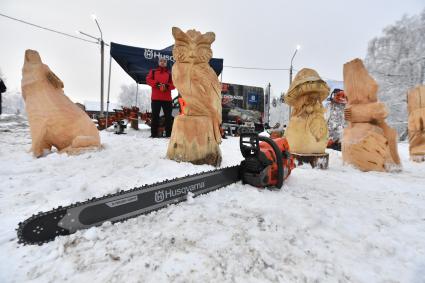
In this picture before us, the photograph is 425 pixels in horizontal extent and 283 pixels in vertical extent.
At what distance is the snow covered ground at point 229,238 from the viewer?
954 mm

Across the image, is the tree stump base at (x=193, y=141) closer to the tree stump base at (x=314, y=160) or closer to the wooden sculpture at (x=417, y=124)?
the tree stump base at (x=314, y=160)

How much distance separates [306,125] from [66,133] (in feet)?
11.7

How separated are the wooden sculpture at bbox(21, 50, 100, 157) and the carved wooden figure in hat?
3.14 m

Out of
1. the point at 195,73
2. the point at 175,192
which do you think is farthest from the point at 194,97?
the point at 175,192

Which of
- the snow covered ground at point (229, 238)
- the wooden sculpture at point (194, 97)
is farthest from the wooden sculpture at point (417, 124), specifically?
the wooden sculpture at point (194, 97)

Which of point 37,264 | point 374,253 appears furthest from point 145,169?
point 374,253

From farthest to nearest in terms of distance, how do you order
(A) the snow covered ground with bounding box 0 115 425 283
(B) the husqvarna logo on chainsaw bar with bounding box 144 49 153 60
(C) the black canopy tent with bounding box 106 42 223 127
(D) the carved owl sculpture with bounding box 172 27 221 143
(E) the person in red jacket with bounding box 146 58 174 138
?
(B) the husqvarna logo on chainsaw bar with bounding box 144 49 153 60 < (C) the black canopy tent with bounding box 106 42 223 127 < (E) the person in red jacket with bounding box 146 58 174 138 < (D) the carved owl sculpture with bounding box 172 27 221 143 < (A) the snow covered ground with bounding box 0 115 425 283

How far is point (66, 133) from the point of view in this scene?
3.16 meters

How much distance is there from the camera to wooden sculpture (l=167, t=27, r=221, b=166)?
2.91 metres

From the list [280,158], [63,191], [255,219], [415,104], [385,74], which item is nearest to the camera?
[255,219]

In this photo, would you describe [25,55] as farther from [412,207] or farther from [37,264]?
[412,207]

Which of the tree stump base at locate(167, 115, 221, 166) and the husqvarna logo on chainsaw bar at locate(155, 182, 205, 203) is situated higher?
the tree stump base at locate(167, 115, 221, 166)

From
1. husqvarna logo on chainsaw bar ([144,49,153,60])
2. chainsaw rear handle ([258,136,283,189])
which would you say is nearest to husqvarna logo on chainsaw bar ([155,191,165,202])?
chainsaw rear handle ([258,136,283,189])

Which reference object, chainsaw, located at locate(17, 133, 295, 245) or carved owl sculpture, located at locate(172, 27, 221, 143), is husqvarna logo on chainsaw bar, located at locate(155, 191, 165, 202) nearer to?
chainsaw, located at locate(17, 133, 295, 245)
